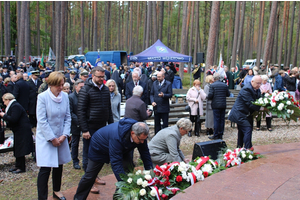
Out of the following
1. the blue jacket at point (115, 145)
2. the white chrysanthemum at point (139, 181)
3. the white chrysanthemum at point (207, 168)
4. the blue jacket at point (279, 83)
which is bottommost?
the white chrysanthemum at point (207, 168)

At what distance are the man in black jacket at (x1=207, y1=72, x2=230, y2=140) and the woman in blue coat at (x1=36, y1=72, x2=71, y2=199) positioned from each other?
198 inches

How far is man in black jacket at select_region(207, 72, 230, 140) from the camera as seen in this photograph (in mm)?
7965

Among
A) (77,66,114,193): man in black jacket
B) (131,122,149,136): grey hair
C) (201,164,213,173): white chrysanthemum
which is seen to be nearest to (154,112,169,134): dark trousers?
(77,66,114,193): man in black jacket

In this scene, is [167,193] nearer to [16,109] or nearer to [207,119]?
[16,109]

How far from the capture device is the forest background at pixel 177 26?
1791 cm

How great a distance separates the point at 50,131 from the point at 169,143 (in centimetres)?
184

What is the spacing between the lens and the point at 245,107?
607 cm

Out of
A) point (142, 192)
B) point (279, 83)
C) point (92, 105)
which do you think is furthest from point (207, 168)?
point (279, 83)

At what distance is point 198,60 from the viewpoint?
15.0 metres

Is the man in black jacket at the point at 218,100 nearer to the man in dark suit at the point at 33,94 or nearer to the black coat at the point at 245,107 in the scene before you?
the black coat at the point at 245,107

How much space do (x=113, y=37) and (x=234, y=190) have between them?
64230 mm

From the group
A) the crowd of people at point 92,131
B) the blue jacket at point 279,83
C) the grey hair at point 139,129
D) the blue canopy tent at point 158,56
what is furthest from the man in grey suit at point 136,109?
the blue canopy tent at point 158,56

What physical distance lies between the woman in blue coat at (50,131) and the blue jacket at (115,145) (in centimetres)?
53

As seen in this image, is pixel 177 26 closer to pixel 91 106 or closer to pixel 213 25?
pixel 213 25
